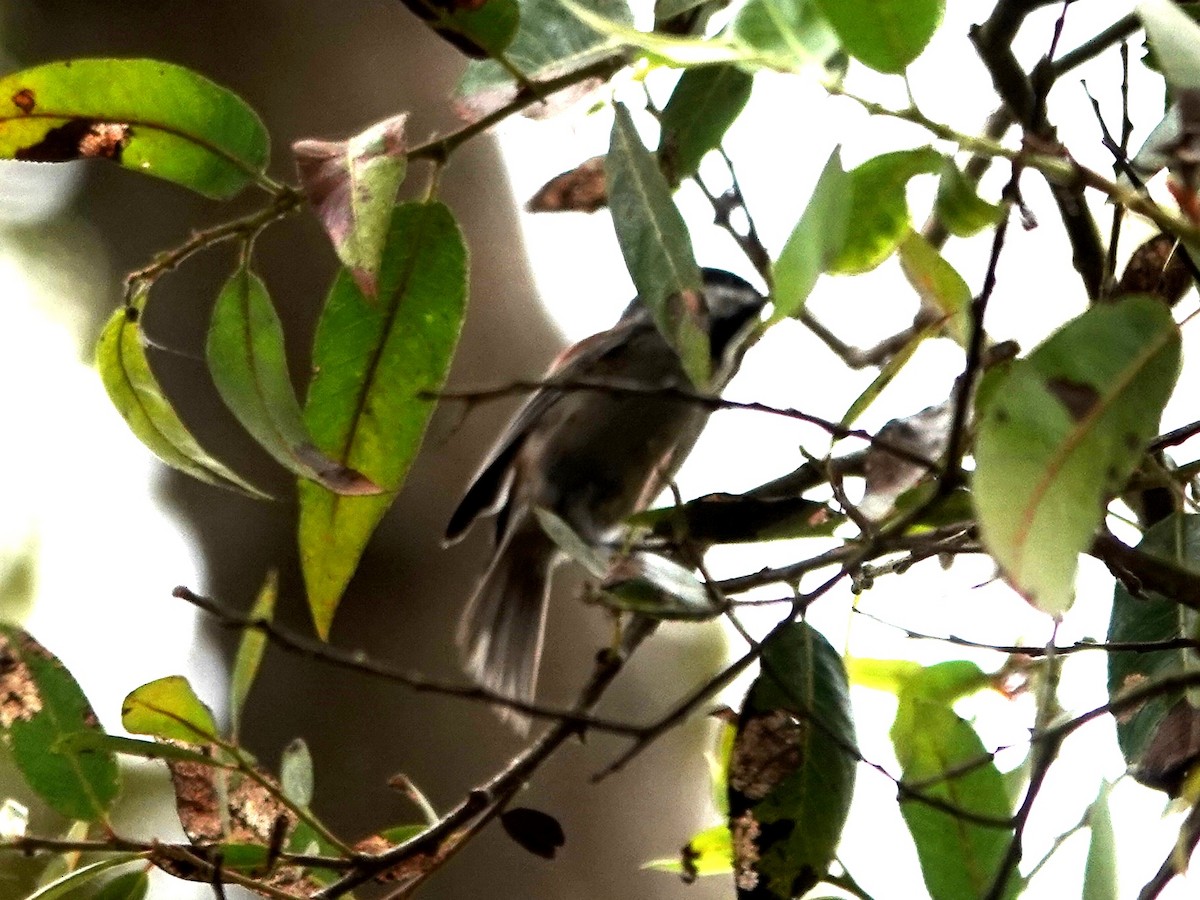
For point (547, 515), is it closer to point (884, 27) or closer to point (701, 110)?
point (701, 110)

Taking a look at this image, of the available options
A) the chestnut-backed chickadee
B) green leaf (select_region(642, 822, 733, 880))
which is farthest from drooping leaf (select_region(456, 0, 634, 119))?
the chestnut-backed chickadee

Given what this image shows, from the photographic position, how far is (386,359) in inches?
32.7

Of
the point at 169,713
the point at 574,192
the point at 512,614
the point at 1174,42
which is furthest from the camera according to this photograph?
the point at 512,614

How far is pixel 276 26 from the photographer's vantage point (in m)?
2.01

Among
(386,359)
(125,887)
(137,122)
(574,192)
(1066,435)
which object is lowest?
(125,887)

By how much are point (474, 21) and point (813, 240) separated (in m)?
0.27

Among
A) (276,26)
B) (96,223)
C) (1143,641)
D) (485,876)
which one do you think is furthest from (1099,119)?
(96,223)

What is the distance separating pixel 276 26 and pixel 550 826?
1.50 metres

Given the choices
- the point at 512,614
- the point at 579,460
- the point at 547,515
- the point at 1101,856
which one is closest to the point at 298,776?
the point at 547,515

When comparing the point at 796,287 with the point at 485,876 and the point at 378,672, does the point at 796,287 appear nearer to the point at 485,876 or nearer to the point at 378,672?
the point at 378,672

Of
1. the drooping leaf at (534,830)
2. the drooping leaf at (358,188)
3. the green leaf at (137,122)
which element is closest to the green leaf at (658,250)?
the drooping leaf at (358,188)

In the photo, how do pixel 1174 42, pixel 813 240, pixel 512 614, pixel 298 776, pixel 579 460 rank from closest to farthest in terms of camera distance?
pixel 1174 42
pixel 813 240
pixel 298 776
pixel 512 614
pixel 579 460

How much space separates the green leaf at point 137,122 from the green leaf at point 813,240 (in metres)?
0.39

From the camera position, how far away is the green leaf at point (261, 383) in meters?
0.73
